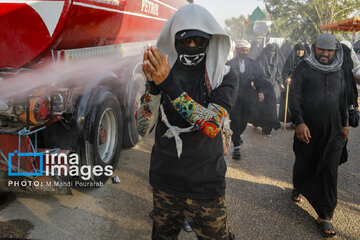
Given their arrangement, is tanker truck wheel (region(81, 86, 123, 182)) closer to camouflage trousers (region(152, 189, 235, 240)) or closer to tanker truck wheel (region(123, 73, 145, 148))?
tanker truck wheel (region(123, 73, 145, 148))

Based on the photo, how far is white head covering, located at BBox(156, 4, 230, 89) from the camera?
1578 millimetres

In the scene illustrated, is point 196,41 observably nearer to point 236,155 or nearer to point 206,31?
point 206,31

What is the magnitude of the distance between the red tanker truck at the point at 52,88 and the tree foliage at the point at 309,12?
84.4 feet

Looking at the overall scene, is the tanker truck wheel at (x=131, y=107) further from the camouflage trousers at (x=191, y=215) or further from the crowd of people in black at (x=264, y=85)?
the camouflage trousers at (x=191, y=215)

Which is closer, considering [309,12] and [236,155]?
[236,155]

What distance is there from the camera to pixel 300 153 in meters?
3.23

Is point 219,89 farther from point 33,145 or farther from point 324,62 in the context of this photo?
point 33,145

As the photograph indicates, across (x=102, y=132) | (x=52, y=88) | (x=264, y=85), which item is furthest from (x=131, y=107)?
(x=264, y=85)

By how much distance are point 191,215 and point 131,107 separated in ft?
9.77

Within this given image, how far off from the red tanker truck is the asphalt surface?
1.01 ft

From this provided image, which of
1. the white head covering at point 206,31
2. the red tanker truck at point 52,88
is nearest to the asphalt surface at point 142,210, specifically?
the red tanker truck at point 52,88

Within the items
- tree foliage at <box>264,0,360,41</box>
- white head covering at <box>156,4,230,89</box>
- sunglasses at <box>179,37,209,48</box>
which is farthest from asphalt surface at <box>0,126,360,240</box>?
tree foliage at <box>264,0,360,41</box>

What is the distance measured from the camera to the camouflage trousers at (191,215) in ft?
5.56

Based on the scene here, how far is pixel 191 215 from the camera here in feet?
5.67
